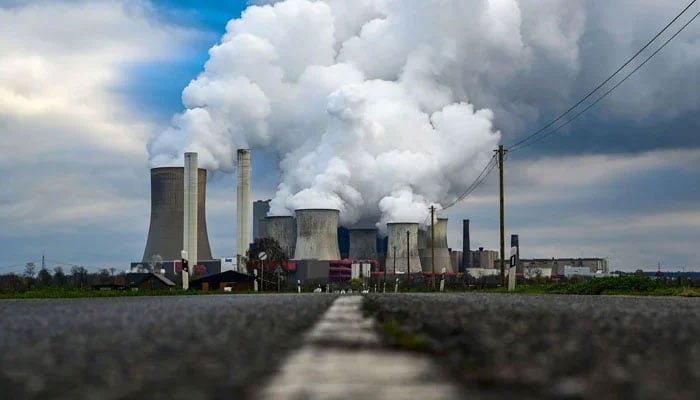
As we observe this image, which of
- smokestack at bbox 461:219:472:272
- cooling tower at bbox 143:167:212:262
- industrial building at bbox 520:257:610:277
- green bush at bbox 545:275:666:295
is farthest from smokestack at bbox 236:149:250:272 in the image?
industrial building at bbox 520:257:610:277

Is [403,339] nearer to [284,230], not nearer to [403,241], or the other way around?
[403,241]

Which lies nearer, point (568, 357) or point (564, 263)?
point (568, 357)

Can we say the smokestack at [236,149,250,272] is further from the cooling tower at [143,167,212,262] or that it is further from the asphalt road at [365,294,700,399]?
the asphalt road at [365,294,700,399]

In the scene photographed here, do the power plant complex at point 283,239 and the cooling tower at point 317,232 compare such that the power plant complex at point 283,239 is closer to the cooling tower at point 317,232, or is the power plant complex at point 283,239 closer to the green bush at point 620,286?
the cooling tower at point 317,232

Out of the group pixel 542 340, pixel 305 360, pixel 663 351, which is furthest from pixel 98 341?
pixel 663 351

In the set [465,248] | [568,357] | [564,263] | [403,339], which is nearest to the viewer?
[568,357]

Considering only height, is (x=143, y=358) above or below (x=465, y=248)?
below

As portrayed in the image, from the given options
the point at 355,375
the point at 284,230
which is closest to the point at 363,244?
the point at 284,230
